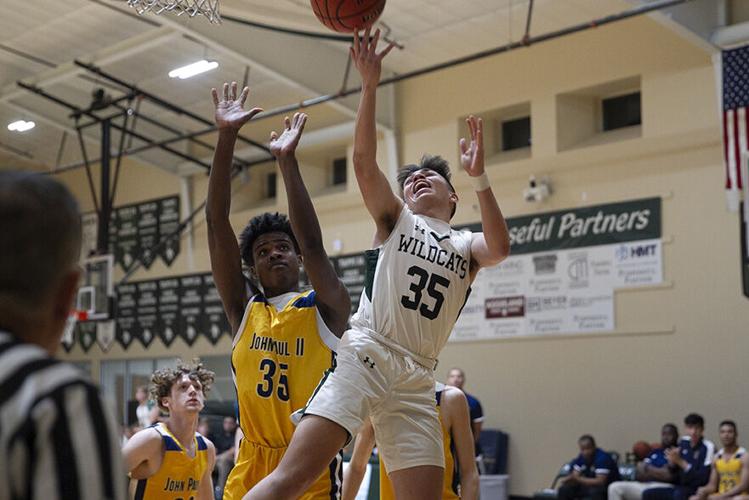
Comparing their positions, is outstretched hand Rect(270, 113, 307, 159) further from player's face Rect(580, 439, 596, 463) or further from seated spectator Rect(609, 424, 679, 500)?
player's face Rect(580, 439, 596, 463)

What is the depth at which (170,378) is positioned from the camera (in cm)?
608

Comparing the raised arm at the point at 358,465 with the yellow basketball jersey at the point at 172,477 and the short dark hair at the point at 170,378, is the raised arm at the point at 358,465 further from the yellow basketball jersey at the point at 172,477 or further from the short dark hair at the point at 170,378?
the short dark hair at the point at 170,378

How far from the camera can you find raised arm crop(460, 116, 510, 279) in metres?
4.53

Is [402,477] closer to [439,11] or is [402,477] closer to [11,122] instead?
[439,11]

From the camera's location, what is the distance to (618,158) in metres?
13.9

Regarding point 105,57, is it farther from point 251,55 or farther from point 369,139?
point 369,139

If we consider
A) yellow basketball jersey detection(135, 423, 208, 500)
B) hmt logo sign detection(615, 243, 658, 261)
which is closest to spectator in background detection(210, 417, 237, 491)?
hmt logo sign detection(615, 243, 658, 261)

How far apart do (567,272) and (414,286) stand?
33.2 feet

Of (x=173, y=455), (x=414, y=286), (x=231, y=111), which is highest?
(x=231, y=111)

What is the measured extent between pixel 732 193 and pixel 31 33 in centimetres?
1136

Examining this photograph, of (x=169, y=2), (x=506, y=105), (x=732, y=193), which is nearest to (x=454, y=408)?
(x=169, y=2)

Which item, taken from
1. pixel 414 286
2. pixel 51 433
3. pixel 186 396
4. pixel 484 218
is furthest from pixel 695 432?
pixel 51 433

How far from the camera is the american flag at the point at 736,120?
12.5m

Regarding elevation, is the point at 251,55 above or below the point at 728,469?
above
